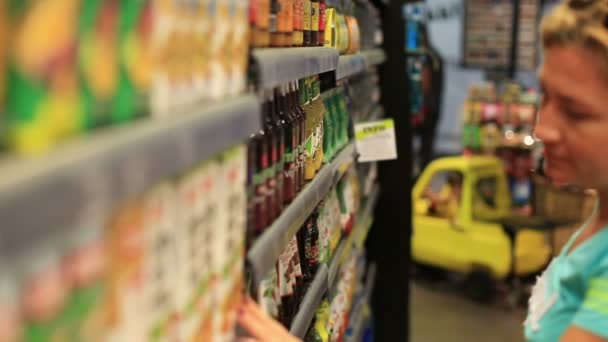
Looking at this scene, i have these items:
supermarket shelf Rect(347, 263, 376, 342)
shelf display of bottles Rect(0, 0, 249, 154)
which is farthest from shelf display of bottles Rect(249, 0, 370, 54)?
supermarket shelf Rect(347, 263, 376, 342)

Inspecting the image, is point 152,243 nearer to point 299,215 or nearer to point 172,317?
point 172,317

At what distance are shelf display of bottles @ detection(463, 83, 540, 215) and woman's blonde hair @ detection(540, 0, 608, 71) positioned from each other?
201 inches

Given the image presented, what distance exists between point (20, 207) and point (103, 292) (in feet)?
0.61

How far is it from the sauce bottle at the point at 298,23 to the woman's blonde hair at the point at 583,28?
1.74 ft

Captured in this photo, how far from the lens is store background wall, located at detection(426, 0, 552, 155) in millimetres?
10164

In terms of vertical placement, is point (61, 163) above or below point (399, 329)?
above

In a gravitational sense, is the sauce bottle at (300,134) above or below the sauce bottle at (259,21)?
below

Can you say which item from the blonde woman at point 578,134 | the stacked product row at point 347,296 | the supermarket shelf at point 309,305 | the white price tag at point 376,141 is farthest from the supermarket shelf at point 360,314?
→ the blonde woman at point 578,134

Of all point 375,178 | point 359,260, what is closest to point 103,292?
point 359,260

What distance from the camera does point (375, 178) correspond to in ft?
11.8

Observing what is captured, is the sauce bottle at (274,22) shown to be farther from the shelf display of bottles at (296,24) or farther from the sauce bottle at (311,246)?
the sauce bottle at (311,246)

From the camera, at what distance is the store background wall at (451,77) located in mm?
10164

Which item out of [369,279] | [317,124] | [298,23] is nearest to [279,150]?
[298,23]

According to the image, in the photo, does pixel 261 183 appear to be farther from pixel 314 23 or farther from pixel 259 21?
pixel 314 23
